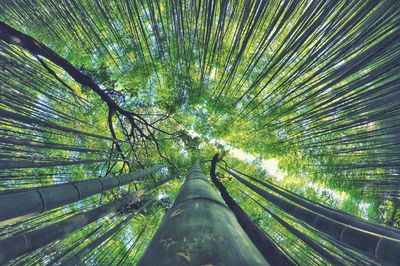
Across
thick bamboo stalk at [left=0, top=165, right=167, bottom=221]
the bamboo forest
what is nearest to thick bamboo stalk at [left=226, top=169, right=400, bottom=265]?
the bamboo forest

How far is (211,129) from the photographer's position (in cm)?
660

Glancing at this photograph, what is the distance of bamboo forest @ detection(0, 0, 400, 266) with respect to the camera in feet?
3.71

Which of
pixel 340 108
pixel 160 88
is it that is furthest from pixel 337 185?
pixel 160 88

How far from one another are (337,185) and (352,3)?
164 inches

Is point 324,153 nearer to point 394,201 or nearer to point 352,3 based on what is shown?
point 394,201

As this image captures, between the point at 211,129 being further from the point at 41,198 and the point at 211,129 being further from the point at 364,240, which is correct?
the point at 364,240

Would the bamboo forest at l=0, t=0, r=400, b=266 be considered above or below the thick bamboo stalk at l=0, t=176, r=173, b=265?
above

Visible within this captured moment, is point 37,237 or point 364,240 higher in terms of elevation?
point 364,240

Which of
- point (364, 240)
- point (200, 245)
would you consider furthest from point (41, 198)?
point (364, 240)

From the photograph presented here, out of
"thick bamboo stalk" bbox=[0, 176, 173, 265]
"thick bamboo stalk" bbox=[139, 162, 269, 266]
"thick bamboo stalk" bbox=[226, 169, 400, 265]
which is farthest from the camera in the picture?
"thick bamboo stalk" bbox=[0, 176, 173, 265]

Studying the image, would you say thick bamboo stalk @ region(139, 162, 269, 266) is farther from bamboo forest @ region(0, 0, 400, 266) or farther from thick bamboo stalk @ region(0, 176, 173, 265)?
thick bamboo stalk @ region(0, 176, 173, 265)

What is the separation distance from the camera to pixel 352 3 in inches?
68.9

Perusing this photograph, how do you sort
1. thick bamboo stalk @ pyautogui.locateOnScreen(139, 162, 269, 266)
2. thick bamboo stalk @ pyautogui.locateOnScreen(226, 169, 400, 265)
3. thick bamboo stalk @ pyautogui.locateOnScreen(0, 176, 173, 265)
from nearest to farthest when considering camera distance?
thick bamboo stalk @ pyautogui.locateOnScreen(139, 162, 269, 266) → thick bamboo stalk @ pyautogui.locateOnScreen(226, 169, 400, 265) → thick bamboo stalk @ pyautogui.locateOnScreen(0, 176, 173, 265)

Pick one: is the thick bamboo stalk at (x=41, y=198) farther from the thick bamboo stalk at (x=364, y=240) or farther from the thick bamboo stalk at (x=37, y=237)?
the thick bamboo stalk at (x=364, y=240)
